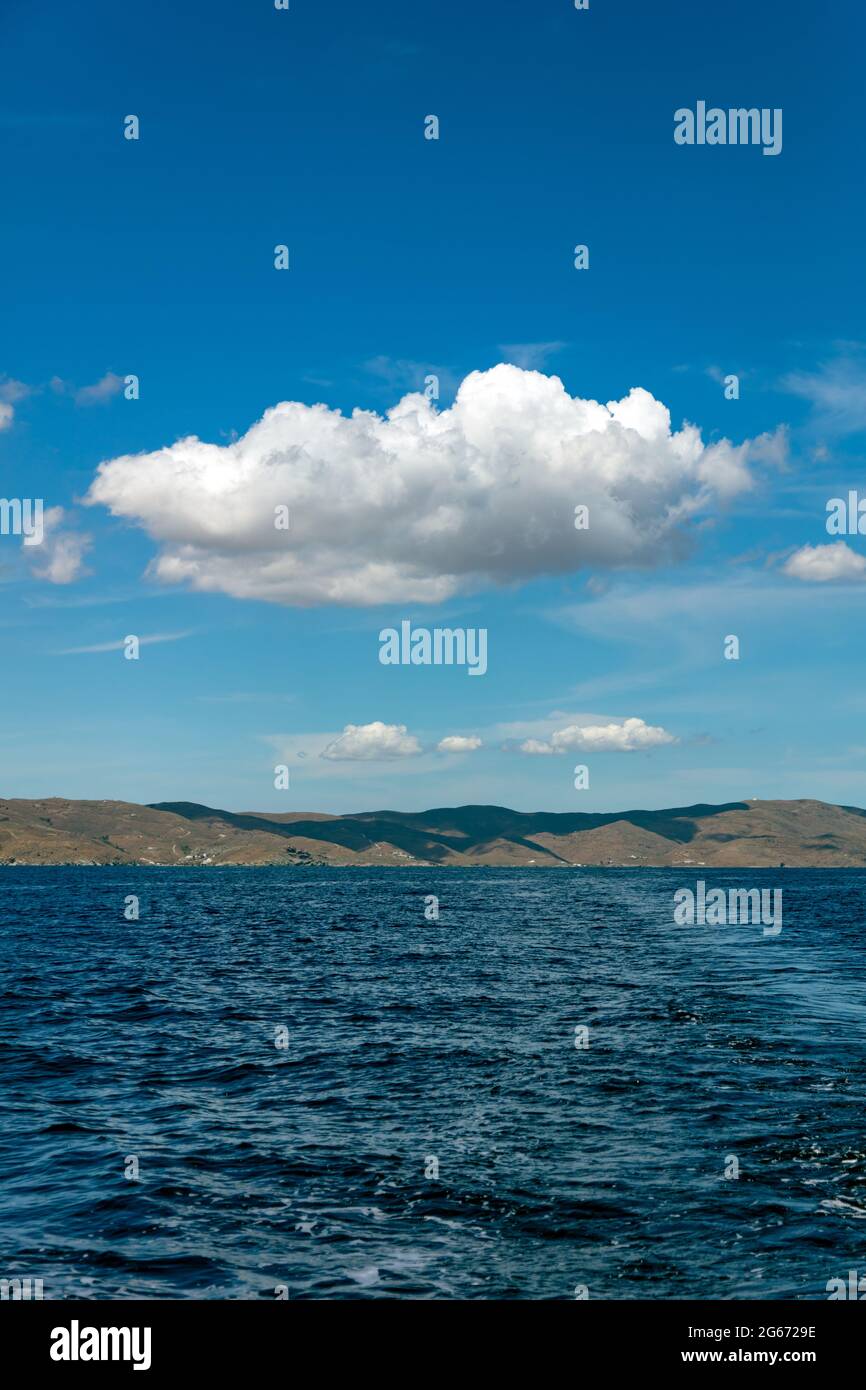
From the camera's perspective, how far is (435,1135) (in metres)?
28.3

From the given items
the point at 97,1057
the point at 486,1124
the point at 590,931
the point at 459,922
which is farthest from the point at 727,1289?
the point at 459,922

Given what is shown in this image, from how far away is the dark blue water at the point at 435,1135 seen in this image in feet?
64.6

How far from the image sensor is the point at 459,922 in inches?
4862

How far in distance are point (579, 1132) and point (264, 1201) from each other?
957 cm

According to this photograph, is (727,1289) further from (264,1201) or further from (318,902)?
(318,902)
